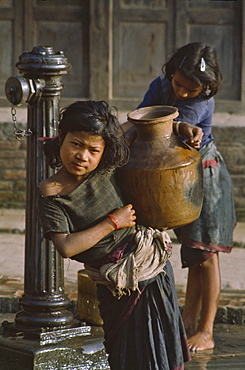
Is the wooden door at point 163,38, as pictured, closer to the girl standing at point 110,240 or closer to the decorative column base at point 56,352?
the decorative column base at point 56,352

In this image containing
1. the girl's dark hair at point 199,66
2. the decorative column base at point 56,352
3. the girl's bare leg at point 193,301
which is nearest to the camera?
the decorative column base at point 56,352

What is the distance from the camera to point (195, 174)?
3.72m

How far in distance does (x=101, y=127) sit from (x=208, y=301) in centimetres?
193

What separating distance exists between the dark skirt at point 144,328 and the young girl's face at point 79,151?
563 millimetres

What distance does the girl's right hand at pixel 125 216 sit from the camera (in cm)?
351

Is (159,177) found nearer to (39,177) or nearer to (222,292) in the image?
(39,177)

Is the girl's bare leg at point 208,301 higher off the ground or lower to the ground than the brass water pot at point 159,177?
lower

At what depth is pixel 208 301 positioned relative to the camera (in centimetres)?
508

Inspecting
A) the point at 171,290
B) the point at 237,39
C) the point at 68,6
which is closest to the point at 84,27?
the point at 68,6

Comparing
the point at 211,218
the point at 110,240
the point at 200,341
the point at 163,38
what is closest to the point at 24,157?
the point at 163,38

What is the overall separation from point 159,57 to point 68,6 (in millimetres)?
1025

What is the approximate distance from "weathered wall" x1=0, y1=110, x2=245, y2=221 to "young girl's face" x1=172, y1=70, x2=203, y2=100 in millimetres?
3706

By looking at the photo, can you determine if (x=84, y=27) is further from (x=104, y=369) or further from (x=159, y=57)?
(x=104, y=369)

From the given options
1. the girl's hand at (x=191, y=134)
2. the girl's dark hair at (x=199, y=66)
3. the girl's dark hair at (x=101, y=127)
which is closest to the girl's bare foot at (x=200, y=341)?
the girl's dark hair at (x=199, y=66)
